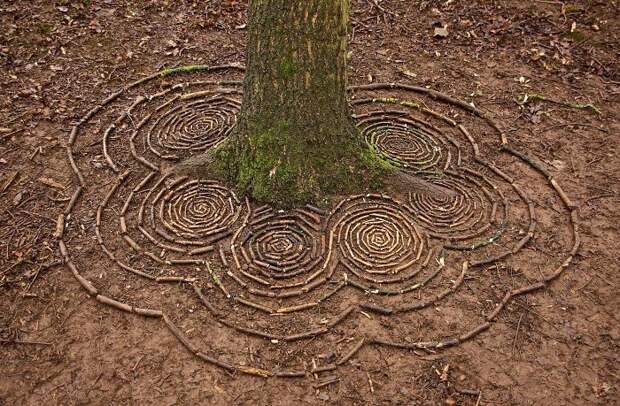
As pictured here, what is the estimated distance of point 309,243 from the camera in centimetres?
459

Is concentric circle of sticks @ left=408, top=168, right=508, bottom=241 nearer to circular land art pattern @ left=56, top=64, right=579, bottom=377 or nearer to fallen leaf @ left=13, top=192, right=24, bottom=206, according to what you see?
circular land art pattern @ left=56, top=64, right=579, bottom=377

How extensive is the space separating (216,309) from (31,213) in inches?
80.4

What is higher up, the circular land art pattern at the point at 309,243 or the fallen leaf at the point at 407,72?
the fallen leaf at the point at 407,72

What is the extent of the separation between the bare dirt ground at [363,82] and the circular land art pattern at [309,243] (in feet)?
0.42

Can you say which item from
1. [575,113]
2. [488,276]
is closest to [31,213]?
[488,276]

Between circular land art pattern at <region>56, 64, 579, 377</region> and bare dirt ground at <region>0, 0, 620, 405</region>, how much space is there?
0.42 feet

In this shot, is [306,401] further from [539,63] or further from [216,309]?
[539,63]

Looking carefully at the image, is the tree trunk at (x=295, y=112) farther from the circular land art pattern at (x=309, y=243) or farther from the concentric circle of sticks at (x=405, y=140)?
the concentric circle of sticks at (x=405, y=140)

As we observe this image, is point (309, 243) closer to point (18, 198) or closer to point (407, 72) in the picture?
point (18, 198)

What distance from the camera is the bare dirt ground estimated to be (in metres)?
3.67

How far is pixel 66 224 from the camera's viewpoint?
4.68 m

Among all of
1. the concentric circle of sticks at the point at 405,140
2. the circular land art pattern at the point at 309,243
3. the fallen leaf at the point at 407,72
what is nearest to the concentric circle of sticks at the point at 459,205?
the circular land art pattern at the point at 309,243

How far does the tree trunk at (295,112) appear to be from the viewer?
14.2ft

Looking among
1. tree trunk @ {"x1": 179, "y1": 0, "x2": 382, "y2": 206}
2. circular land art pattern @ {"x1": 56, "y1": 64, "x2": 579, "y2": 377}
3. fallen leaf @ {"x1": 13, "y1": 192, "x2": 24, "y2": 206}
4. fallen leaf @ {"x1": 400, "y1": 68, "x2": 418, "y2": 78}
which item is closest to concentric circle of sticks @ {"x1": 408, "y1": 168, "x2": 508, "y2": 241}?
circular land art pattern @ {"x1": 56, "y1": 64, "x2": 579, "y2": 377}
